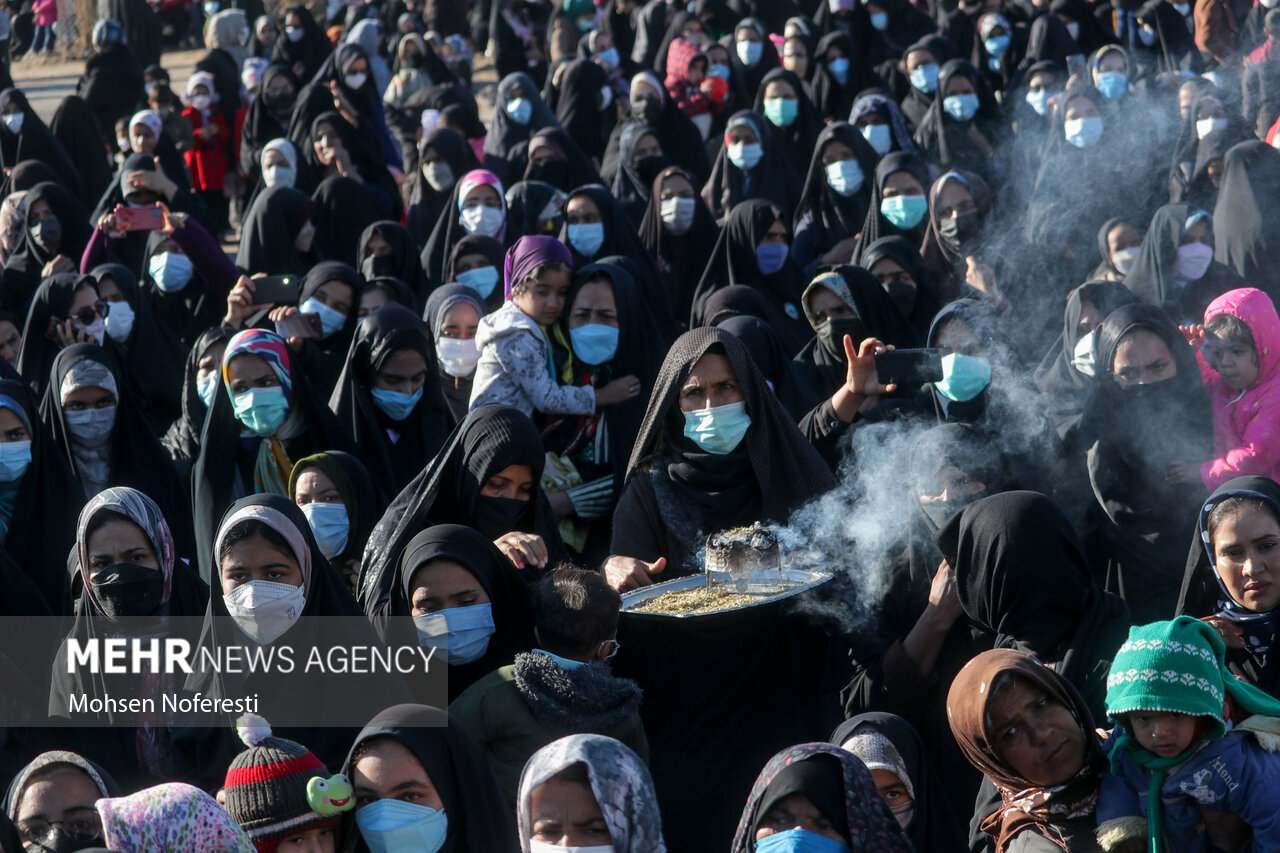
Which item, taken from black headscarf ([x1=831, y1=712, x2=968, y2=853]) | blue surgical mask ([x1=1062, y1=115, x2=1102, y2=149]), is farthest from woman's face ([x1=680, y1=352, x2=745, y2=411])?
blue surgical mask ([x1=1062, y1=115, x2=1102, y2=149])

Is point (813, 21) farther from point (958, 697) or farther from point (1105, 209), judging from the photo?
point (958, 697)

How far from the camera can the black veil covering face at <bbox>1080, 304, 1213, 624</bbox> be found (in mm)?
4434

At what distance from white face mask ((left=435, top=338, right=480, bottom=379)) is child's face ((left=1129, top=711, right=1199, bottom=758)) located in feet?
12.3

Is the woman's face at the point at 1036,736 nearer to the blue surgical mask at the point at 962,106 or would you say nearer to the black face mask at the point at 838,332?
the black face mask at the point at 838,332

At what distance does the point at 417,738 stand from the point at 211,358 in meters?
3.26

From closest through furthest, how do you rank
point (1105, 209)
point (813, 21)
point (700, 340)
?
point (700, 340)
point (1105, 209)
point (813, 21)

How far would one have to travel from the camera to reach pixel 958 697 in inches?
114

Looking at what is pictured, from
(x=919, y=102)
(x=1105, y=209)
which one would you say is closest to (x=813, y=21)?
(x=919, y=102)

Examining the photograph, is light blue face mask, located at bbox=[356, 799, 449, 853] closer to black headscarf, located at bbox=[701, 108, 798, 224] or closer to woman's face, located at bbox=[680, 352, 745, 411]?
woman's face, located at bbox=[680, 352, 745, 411]

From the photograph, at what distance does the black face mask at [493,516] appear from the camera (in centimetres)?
411

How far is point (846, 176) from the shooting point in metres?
8.43

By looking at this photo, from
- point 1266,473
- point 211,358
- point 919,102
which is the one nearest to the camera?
point 1266,473

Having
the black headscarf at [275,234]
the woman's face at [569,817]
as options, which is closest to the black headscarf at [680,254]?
the black headscarf at [275,234]

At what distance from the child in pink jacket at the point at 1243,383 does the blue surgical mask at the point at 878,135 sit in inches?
195
